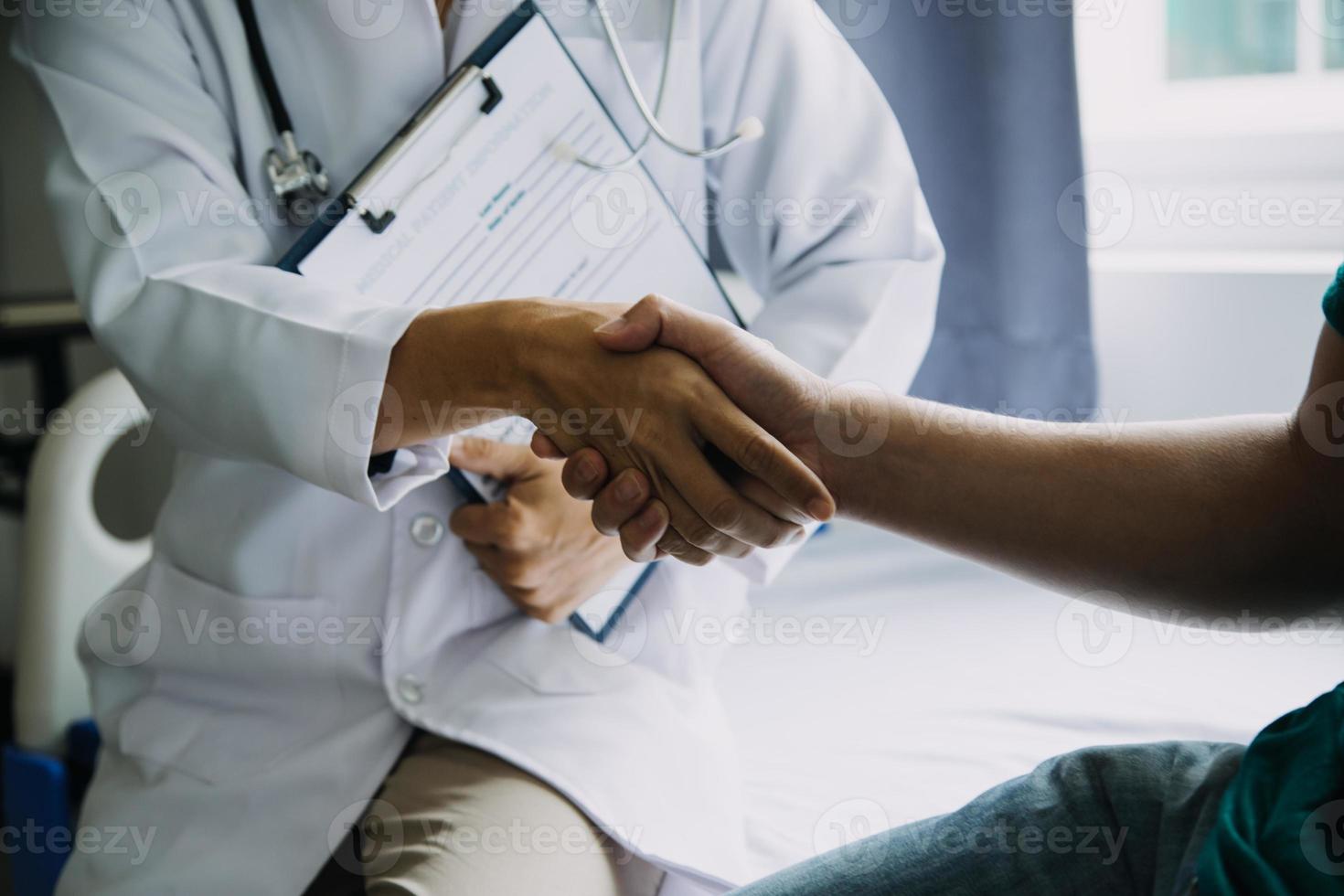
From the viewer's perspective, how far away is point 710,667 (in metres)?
1.08

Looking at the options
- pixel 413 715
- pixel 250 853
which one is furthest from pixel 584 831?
pixel 250 853

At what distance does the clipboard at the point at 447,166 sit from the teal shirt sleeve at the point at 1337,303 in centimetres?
54

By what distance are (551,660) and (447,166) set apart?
440 millimetres

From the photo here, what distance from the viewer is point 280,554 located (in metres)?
0.97

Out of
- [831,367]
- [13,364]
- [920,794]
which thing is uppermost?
[831,367]

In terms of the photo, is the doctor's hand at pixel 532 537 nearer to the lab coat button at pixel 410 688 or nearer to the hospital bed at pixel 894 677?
the lab coat button at pixel 410 688

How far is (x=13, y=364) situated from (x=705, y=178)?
2.55 meters

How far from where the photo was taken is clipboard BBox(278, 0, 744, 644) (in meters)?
0.88

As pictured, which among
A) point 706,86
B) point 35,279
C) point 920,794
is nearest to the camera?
point 920,794

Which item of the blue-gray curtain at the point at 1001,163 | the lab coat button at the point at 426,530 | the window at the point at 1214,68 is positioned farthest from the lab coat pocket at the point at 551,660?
the window at the point at 1214,68

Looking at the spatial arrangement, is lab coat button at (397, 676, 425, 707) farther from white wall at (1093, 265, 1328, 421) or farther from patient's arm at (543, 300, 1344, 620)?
white wall at (1093, 265, 1328, 421)

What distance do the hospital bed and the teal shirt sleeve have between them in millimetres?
485

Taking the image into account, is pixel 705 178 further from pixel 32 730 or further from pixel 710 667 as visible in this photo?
pixel 32 730

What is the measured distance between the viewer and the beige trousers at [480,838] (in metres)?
0.84
